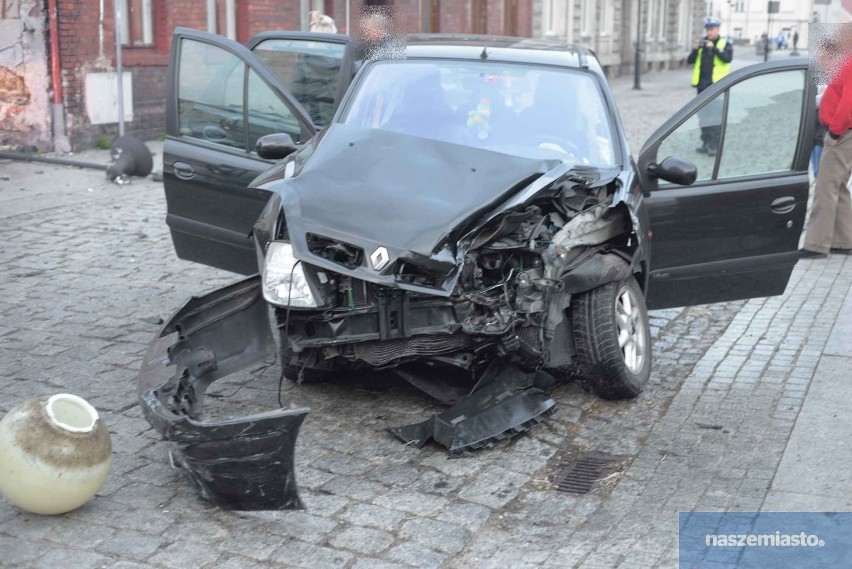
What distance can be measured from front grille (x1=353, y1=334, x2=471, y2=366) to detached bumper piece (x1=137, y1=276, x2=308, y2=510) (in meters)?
0.75

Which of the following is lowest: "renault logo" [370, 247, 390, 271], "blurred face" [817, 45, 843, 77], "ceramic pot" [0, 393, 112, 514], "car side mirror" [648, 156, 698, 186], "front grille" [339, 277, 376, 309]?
"ceramic pot" [0, 393, 112, 514]

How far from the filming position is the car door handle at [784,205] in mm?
6832

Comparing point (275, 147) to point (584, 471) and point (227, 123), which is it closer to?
point (227, 123)

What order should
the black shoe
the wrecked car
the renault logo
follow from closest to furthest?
the renault logo
the wrecked car
the black shoe

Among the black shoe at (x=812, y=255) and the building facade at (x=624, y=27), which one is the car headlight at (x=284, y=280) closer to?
the black shoe at (x=812, y=255)

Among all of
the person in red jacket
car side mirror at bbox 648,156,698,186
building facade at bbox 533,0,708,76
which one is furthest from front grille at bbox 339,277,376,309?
building facade at bbox 533,0,708,76

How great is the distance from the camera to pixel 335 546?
4297 millimetres

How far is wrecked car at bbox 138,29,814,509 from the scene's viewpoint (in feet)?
16.4

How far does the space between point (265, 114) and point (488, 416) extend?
2724 mm

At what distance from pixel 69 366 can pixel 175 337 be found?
151 cm

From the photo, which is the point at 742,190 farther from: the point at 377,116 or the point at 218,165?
the point at 218,165

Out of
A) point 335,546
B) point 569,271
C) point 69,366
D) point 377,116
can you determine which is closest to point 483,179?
point 569,271

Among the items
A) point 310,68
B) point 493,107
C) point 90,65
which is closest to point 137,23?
point 90,65

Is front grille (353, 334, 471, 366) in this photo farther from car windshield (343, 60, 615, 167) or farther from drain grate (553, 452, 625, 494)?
car windshield (343, 60, 615, 167)
